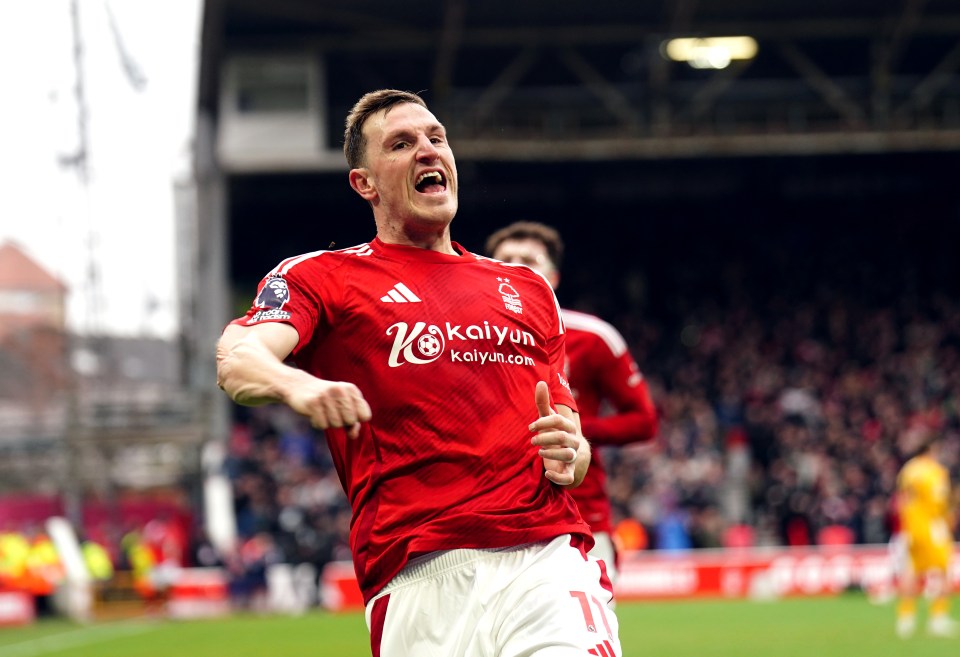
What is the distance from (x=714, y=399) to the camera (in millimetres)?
32750

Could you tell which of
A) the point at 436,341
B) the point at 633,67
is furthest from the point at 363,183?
the point at 633,67

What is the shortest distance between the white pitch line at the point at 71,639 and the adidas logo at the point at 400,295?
14157mm

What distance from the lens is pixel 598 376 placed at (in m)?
7.89

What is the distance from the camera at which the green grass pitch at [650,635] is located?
14.6 meters

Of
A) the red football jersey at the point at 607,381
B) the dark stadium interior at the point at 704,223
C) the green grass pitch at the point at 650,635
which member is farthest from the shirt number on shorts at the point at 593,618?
the dark stadium interior at the point at 704,223

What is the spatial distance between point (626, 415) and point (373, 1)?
2313 cm

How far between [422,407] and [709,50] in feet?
93.4

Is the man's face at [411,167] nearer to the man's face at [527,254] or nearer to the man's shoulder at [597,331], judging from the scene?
the man's face at [527,254]

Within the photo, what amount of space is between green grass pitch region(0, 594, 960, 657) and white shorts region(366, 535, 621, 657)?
10065mm

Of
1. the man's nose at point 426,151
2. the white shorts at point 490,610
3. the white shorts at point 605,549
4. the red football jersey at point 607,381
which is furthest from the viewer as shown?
the red football jersey at point 607,381

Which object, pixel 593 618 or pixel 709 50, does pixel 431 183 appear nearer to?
pixel 593 618

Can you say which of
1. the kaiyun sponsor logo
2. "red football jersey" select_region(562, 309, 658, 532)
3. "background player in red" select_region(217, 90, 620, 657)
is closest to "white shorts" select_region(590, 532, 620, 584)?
"red football jersey" select_region(562, 309, 658, 532)

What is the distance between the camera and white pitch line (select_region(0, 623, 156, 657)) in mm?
17625

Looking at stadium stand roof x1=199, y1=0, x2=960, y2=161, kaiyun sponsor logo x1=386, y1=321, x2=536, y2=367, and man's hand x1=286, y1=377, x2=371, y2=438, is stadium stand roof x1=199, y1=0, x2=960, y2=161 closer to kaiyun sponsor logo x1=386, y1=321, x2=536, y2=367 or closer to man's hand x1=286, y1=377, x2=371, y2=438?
kaiyun sponsor logo x1=386, y1=321, x2=536, y2=367
